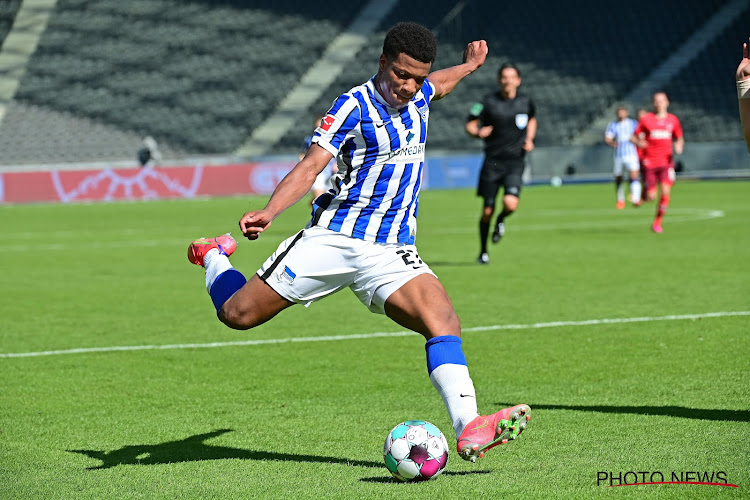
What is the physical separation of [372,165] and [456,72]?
1128 mm

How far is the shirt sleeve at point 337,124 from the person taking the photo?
4.86m

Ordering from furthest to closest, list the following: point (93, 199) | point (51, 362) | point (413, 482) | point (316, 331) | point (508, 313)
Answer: point (93, 199) < point (508, 313) < point (316, 331) < point (51, 362) < point (413, 482)

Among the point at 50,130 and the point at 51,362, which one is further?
the point at 50,130

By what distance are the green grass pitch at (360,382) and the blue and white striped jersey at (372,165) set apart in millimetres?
Result: 1097

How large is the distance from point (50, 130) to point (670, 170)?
29.2 meters

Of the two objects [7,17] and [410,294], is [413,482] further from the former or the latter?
[7,17]

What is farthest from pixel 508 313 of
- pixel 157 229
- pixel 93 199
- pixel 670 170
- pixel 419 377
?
pixel 93 199

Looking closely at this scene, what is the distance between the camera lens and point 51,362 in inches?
313

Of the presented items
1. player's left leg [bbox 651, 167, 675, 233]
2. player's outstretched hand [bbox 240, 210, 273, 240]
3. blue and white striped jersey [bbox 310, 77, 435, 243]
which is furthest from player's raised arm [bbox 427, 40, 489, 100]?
player's left leg [bbox 651, 167, 675, 233]

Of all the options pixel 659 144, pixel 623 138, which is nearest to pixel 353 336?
pixel 659 144

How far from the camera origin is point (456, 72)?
19.3 ft

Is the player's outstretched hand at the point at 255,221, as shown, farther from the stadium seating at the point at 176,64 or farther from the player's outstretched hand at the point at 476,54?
the stadium seating at the point at 176,64

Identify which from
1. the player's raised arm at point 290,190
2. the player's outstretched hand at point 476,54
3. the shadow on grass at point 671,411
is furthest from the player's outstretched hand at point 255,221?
the shadow on grass at point 671,411

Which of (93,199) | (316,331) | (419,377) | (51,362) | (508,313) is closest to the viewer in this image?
(419,377)
